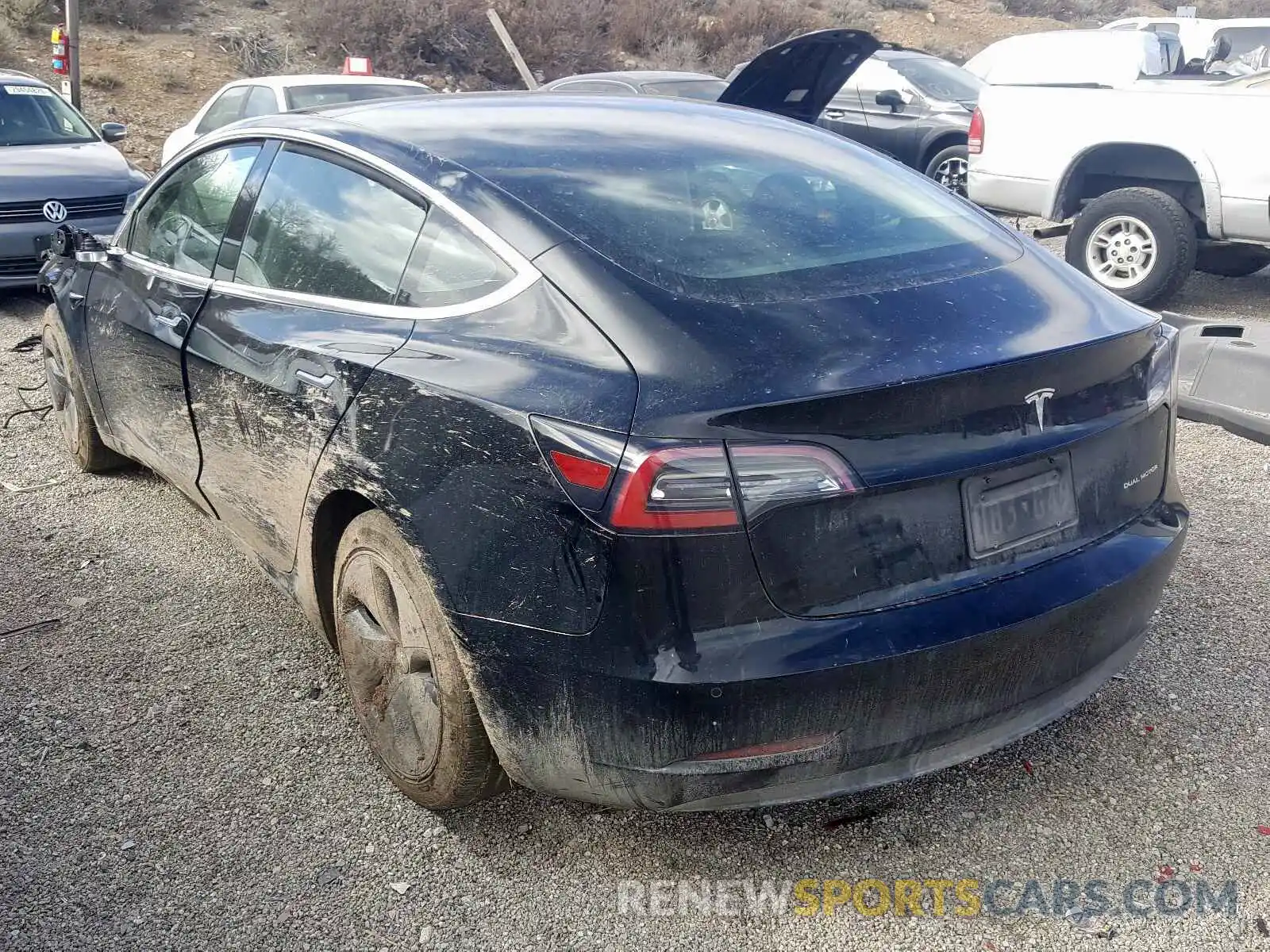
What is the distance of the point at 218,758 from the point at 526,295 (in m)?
1.54

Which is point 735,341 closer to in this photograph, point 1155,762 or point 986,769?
point 986,769

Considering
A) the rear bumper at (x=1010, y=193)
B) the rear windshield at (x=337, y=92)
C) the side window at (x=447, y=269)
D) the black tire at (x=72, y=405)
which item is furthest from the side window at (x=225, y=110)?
the side window at (x=447, y=269)

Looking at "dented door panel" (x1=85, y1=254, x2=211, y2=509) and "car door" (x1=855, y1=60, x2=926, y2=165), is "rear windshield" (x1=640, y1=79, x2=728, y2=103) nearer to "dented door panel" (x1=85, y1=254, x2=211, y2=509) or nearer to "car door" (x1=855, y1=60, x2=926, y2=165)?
"car door" (x1=855, y1=60, x2=926, y2=165)

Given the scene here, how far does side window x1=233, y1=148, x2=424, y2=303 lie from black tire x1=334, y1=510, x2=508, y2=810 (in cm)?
63

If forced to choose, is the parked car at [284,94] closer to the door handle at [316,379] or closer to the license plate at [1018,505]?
the door handle at [316,379]

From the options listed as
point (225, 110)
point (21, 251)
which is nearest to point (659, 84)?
point (225, 110)

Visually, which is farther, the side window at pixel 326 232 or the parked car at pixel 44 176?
the parked car at pixel 44 176

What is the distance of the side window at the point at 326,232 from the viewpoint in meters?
2.77

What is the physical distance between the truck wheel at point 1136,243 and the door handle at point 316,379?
19.7ft

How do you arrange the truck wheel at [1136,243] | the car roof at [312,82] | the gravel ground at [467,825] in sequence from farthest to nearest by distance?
the car roof at [312,82]
the truck wheel at [1136,243]
the gravel ground at [467,825]

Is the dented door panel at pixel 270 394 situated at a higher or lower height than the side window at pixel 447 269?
lower

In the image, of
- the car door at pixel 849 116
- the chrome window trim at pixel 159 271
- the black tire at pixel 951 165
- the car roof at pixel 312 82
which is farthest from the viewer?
the car door at pixel 849 116

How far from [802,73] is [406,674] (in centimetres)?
283

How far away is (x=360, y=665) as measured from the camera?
2.87 meters
